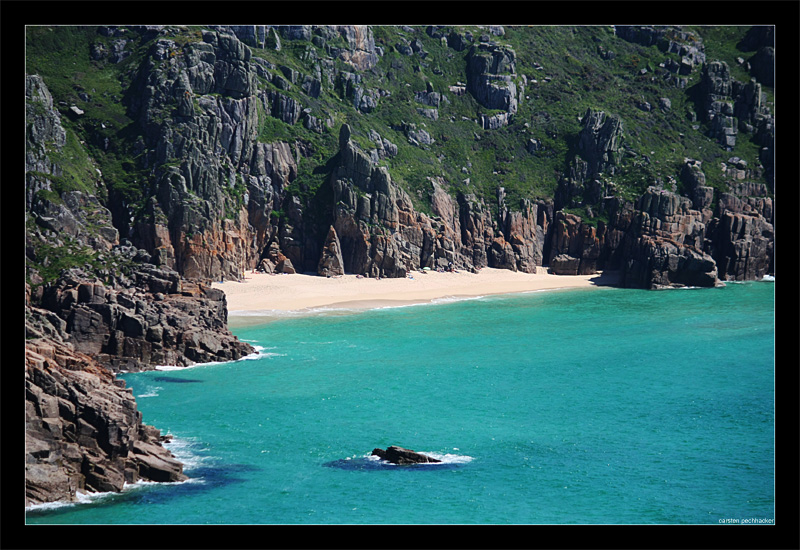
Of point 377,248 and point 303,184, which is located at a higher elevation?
point 303,184

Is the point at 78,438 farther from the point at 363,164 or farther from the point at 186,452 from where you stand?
the point at 363,164

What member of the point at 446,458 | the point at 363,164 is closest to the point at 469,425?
the point at 446,458

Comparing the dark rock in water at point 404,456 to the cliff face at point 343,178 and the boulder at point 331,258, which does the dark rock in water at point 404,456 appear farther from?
the boulder at point 331,258


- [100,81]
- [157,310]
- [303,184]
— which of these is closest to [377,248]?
[303,184]

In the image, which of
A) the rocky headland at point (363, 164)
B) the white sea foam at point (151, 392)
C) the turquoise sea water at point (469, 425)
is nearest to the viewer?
the turquoise sea water at point (469, 425)

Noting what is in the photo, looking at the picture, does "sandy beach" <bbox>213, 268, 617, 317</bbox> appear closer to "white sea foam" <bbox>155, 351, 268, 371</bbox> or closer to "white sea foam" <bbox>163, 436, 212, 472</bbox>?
"white sea foam" <bbox>155, 351, 268, 371</bbox>

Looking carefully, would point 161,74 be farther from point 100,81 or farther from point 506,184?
point 506,184

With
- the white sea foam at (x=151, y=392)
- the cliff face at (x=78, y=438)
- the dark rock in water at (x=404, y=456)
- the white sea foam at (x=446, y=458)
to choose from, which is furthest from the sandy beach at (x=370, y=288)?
the dark rock in water at (x=404, y=456)
